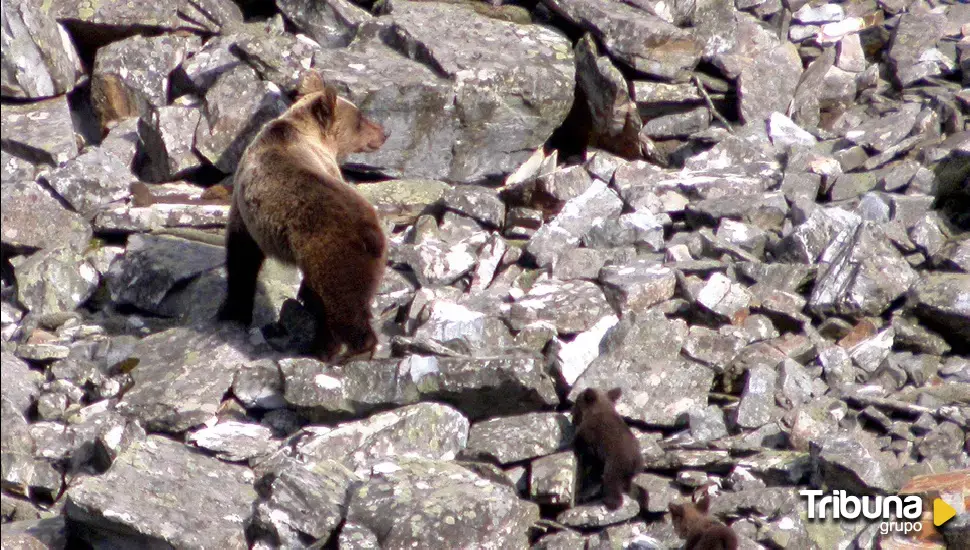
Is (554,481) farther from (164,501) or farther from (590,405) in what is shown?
(164,501)

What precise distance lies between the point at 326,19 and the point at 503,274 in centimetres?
364

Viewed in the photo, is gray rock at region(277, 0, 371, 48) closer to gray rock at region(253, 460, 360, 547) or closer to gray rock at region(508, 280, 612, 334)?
gray rock at region(508, 280, 612, 334)

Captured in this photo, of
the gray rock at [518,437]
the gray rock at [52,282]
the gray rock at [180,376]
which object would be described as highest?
the gray rock at [518,437]

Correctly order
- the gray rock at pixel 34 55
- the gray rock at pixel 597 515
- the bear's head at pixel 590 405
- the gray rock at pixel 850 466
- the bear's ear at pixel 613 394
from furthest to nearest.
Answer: the gray rock at pixel 34 55
the bear's ear at pixel 613 394
the bear's head at pixel 590 405
the gray rock at pixel 597 515
the gray rock at pixel 850 466

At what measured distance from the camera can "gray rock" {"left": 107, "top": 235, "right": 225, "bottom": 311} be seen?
8445 millimetres

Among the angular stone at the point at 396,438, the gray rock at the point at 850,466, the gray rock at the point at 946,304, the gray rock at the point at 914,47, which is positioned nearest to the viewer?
the gray rock at the point at 850,466

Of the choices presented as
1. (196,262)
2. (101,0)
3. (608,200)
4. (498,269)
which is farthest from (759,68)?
(101,0)

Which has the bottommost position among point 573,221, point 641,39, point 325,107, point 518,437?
point 573,221

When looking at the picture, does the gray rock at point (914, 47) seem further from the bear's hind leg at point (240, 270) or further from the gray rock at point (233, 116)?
the bear's hind leg at point (240, 270)

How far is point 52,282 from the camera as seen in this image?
28.0ft

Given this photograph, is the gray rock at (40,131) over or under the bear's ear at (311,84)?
under

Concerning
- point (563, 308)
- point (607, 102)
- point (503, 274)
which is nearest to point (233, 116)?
point (503, 274)

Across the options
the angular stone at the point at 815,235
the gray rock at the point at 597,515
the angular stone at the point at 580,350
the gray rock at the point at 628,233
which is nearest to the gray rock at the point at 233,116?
the gray rock at the point at 628,233

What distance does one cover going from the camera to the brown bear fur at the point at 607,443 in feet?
19.7
